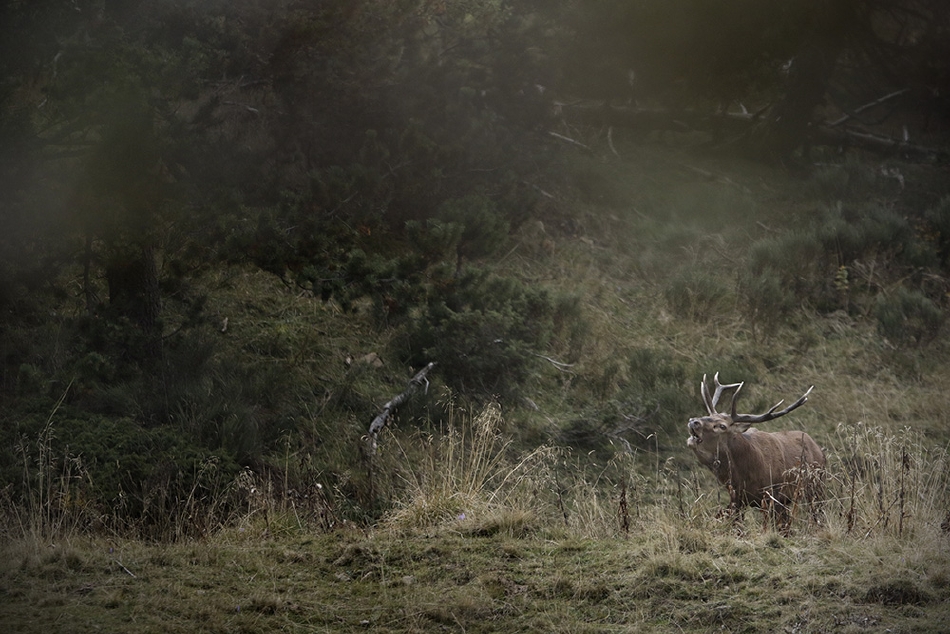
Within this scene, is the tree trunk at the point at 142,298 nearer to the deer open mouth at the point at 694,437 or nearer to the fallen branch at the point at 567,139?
the deer open mouth at the point at 694,437

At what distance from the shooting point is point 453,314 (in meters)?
8.32

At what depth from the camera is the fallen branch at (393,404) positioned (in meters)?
7.51

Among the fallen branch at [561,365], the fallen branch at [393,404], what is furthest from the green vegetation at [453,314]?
the fallen branch at [561,365]

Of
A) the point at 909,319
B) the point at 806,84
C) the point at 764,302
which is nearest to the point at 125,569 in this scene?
the point at 764,302

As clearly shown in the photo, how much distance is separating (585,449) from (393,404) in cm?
202

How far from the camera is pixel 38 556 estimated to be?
4352 mm

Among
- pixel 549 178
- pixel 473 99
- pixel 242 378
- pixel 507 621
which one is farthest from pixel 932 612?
pixel 549 178

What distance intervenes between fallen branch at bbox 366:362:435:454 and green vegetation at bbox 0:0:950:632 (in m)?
0.14

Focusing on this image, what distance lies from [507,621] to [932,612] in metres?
1.78

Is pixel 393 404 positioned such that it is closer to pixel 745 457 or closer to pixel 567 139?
pixel 745 457

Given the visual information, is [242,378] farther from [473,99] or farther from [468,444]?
[473,99]

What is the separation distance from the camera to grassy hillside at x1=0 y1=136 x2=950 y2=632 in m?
3.98

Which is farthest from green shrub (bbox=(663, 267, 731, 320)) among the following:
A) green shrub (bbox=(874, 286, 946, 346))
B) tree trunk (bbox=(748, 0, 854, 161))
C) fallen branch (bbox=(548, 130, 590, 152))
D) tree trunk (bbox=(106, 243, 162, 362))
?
tree trunk (bbox=(106, 243, 162, 362))

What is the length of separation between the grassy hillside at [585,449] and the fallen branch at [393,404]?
11 cm
